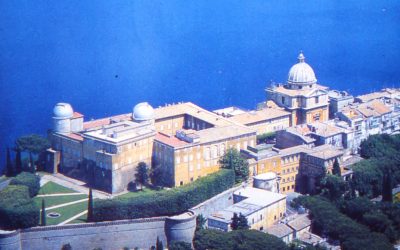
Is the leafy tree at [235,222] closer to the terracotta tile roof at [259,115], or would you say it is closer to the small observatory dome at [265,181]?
the small observatory dome at [265,181]

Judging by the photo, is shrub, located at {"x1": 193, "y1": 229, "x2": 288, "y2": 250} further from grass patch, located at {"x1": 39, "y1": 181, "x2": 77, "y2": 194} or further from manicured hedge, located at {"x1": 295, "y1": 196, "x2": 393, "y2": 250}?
grass patch, located at {"x1": 39, "y1": 181, "x2": 77, "y2": 194}

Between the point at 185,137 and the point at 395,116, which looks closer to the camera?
the point at 185,137

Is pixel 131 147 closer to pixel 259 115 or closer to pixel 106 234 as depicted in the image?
pixel 106 234

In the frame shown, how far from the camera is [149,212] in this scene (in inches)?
1699

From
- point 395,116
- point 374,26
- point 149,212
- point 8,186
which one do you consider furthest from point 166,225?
point 374,26

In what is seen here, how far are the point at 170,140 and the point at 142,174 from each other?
9.60 feet

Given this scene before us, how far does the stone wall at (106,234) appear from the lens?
1630 inches

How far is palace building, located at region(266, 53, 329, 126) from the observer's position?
2312 inches

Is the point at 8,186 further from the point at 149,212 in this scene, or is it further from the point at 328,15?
the point at 328,15

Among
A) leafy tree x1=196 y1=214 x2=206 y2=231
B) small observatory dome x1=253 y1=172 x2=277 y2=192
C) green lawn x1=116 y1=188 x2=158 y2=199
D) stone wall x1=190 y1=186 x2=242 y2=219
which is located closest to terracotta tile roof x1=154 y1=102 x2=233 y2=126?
small observatory dome x1=253 y1=172 x2=277 y2=192

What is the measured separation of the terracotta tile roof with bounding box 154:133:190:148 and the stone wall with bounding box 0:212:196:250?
225 inches

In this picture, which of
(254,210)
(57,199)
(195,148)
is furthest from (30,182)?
(254,210)

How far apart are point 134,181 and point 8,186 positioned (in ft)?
26.1

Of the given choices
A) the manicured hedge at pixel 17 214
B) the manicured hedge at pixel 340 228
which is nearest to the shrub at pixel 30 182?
the manicured hedge at pixel 17 214
